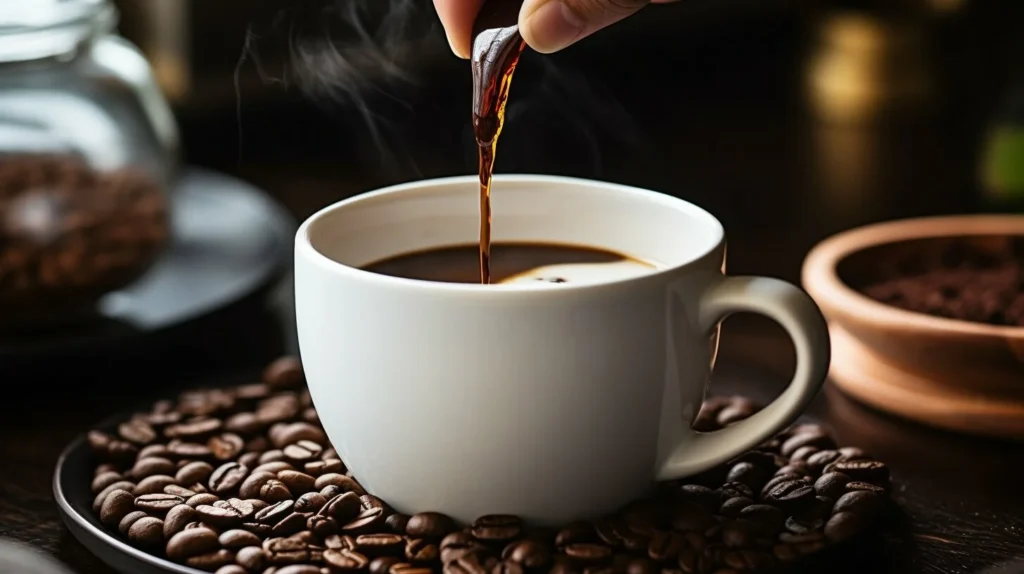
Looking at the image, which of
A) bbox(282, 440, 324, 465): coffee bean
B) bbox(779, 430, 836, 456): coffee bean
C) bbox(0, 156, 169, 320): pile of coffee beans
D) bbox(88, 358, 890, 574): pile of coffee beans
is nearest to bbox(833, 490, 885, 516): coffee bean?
bbox(88, 358, 890, 574): pile of coffee beans

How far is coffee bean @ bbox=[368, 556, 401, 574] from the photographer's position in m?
0.85

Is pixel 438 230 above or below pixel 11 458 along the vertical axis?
above

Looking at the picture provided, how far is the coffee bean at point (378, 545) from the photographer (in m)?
0.89

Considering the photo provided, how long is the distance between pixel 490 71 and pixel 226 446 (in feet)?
1.27

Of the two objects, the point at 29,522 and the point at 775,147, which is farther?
the point at 775,147

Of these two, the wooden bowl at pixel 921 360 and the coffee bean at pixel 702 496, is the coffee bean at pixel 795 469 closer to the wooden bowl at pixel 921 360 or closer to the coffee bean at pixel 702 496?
the coffee bean at pixel 702 496

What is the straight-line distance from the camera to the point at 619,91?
320cm

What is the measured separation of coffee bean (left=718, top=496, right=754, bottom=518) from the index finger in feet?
1.46

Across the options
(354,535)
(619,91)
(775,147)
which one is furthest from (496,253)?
(619,91)

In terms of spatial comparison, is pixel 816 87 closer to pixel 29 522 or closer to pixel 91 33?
pixel 91 33

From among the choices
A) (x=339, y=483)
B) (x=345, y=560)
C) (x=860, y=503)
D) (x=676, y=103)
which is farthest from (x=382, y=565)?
(x=676, y=103)

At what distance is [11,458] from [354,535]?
42cm

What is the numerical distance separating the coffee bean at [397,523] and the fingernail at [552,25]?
36 cm

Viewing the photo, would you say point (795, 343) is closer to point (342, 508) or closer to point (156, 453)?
point (342, 508)
